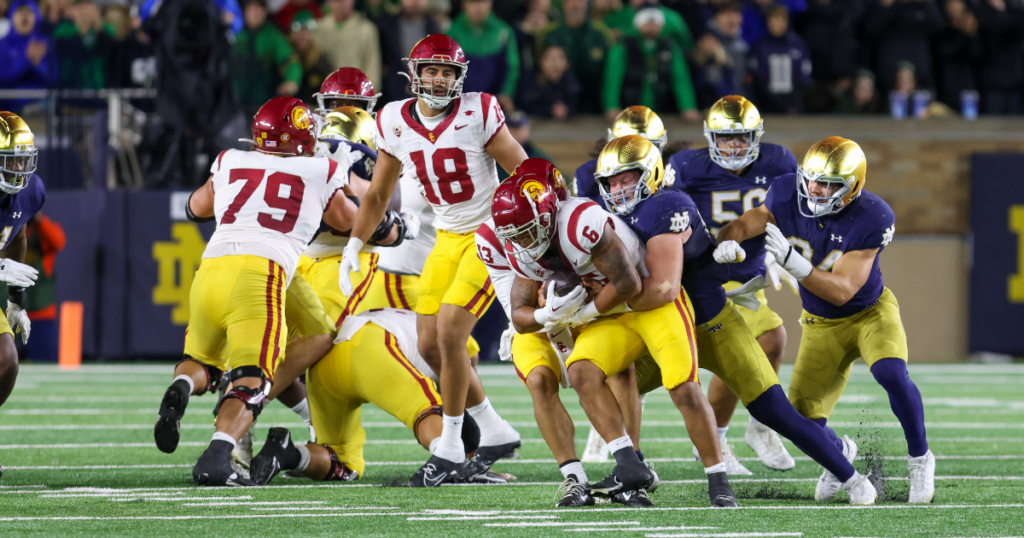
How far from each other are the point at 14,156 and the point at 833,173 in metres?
3.45

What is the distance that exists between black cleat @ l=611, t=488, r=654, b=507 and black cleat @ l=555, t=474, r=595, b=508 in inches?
4.3

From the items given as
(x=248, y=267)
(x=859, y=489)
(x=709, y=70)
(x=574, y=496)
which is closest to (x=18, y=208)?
(x=248, y=267)

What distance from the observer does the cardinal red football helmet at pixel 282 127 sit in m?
5.78

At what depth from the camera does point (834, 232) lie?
17.5 ft

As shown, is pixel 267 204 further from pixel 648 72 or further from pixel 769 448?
pixel 648 72

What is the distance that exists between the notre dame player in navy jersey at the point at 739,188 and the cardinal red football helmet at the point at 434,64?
3.71 feet

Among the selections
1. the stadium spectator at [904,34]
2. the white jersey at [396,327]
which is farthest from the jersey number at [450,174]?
the stadium spectator at [904,34]

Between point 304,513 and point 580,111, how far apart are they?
29.2 ft

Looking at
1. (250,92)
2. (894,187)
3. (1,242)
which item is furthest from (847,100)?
(1,242)

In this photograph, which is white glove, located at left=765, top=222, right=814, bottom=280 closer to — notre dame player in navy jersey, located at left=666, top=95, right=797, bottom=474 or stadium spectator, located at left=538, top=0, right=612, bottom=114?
notre dame player in navy jersey, located at left=666, top=95, right=797, bottom=474

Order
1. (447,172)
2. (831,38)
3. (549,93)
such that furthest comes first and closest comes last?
1. (831,38)
2. (549,93)
3. (447,172)

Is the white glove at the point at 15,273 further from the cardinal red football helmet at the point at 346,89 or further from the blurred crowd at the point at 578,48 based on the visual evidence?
the blurred crowd at the point at 578,48

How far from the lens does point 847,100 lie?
43.4 feet

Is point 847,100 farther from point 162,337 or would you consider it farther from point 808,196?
point 808,196
